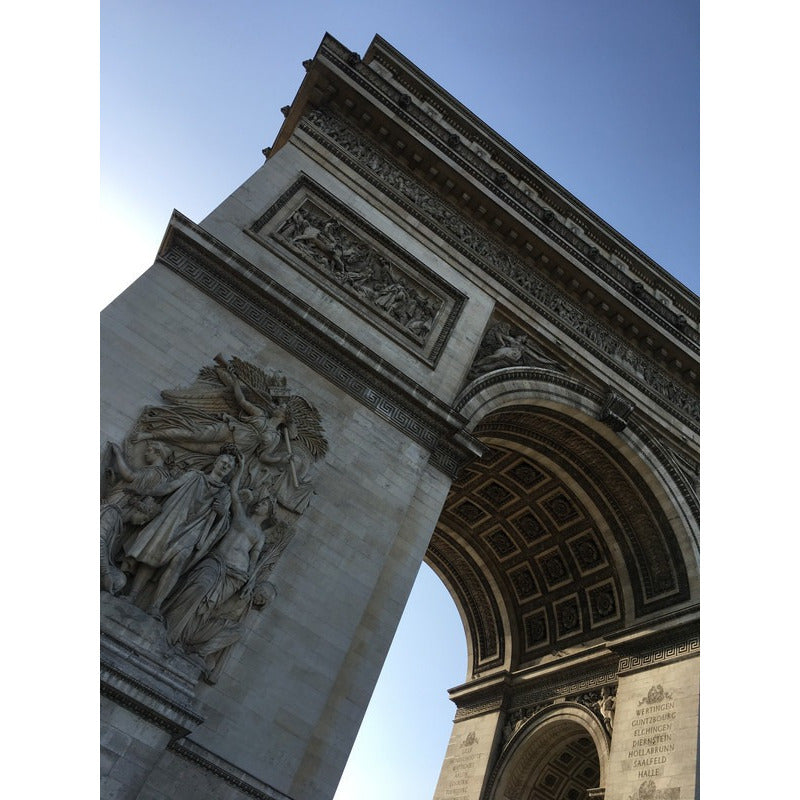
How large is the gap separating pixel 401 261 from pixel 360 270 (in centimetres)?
93

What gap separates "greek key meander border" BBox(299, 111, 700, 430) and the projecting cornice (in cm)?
18

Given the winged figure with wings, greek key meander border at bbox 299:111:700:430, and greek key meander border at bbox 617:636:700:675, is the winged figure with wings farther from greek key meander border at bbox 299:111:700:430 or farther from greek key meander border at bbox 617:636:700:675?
greek key meander border at bbox 617:636:700:675

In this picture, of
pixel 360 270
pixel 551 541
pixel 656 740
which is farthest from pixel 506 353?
pixel 656 740

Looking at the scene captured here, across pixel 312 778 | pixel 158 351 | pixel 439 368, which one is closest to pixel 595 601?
pixel 439 368

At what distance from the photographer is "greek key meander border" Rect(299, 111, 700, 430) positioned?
13797 millimetres

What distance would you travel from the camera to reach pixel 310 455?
33.5 feet

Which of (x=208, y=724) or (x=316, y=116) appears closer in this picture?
(x=208, y=724)

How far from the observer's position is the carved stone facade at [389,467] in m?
8.27

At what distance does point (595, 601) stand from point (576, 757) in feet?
10.1

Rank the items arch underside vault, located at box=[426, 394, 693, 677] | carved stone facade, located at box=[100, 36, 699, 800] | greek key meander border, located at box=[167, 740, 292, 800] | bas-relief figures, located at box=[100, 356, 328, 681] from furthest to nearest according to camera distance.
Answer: arch underside vault, located at box=[426, 394, 693, 677] → carved stone facade, located at box=[100, 36, 699, 800] → bas-relief figures, located at box=[100, 356, 328, 681] → greek key meander border, located at box=[167, 740, 292, 800]

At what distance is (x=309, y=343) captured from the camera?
11242 millimetres

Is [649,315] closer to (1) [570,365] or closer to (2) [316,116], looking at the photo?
(1) [570,365]

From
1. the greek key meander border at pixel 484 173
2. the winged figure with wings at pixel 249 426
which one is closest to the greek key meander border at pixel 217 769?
the winged figure with wings at pixel 249 426

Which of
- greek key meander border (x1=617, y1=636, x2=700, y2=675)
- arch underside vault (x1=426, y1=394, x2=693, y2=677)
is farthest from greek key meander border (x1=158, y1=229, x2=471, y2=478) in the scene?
greek key meander border (x1=617, y1=636, x2=700, y2=675)
